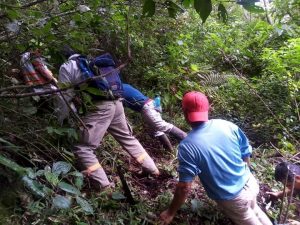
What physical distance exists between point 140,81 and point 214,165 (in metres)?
3.81

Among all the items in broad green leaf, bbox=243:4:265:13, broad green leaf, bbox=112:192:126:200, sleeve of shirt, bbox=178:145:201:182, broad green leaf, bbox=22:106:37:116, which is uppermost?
broad green leaf, bbox=243:4:265:13

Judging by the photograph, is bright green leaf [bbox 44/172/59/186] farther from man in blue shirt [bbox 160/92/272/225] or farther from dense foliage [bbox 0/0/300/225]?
man in blue shirt [bbox 160/92/272/225]

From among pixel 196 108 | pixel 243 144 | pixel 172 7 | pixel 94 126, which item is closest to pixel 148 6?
Answer: pixel 172 7

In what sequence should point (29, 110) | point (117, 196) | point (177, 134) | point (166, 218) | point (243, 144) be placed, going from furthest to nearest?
point (177, 134)
point (117, 196)
point (243, 144)
point (166, 218)
point (29, 110)

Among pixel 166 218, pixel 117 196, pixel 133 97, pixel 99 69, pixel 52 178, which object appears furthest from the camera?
pixel 133 97

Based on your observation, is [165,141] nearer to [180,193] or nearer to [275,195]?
[275,195]

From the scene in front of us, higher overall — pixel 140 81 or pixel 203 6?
pixel 203 6

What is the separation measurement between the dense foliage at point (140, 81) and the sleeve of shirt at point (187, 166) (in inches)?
28.7

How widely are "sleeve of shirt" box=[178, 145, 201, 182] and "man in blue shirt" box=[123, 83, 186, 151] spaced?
6.80 ft

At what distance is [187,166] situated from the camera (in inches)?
129

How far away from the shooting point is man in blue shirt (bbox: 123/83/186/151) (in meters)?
5.25

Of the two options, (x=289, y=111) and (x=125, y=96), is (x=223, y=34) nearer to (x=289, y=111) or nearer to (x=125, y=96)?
(x=289, y=111)

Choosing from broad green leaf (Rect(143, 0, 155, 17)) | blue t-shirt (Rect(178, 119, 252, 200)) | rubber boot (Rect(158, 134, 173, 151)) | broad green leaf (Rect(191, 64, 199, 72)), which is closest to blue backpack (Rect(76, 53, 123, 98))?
blue t-shirt (Rect(178, 119, 252, 200))

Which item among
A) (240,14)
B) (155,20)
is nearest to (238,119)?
(155,20)
